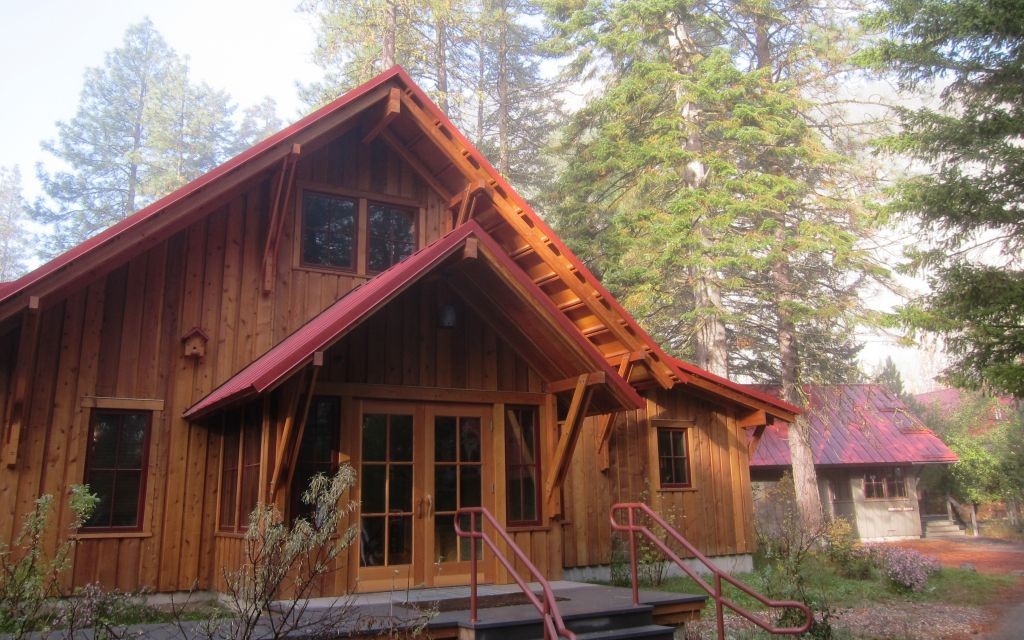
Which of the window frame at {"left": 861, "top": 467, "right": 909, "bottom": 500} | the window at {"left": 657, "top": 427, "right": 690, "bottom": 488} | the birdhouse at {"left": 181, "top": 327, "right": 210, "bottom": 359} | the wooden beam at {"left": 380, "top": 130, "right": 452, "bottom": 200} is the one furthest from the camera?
the window frame at {"left": 861, "top": 467, "right": 909, "bottom": 500}

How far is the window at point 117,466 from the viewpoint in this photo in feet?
28.7

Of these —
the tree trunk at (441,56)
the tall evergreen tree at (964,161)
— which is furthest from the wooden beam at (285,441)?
the tree trunk at (441,56)

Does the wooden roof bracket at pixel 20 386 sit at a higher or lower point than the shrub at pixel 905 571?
higher

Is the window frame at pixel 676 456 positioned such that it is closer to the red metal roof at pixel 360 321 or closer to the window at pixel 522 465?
the window at pixel 522 465

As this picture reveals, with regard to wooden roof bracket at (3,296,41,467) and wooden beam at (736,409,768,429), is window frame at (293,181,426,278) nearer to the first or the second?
wooden roof bracket at (3,296,41,467)

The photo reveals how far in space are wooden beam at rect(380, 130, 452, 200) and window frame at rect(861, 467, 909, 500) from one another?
18.7 metres

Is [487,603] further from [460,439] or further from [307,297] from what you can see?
[307,297]

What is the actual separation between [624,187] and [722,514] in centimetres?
895

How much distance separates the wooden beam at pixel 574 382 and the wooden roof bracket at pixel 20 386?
228 inches

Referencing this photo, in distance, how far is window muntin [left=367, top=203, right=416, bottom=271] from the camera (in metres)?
10.8

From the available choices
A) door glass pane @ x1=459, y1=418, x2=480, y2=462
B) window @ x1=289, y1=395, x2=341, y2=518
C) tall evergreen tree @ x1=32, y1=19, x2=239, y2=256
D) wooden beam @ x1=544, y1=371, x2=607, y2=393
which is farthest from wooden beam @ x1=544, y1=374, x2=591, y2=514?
tall evergreen tree @ x1=32, y1=19, x2=239, y2=256

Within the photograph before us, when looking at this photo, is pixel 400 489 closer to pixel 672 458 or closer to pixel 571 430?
pixel 571 430

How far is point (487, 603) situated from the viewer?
7914 mm

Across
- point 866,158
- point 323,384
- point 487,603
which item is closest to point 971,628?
point 487,603
